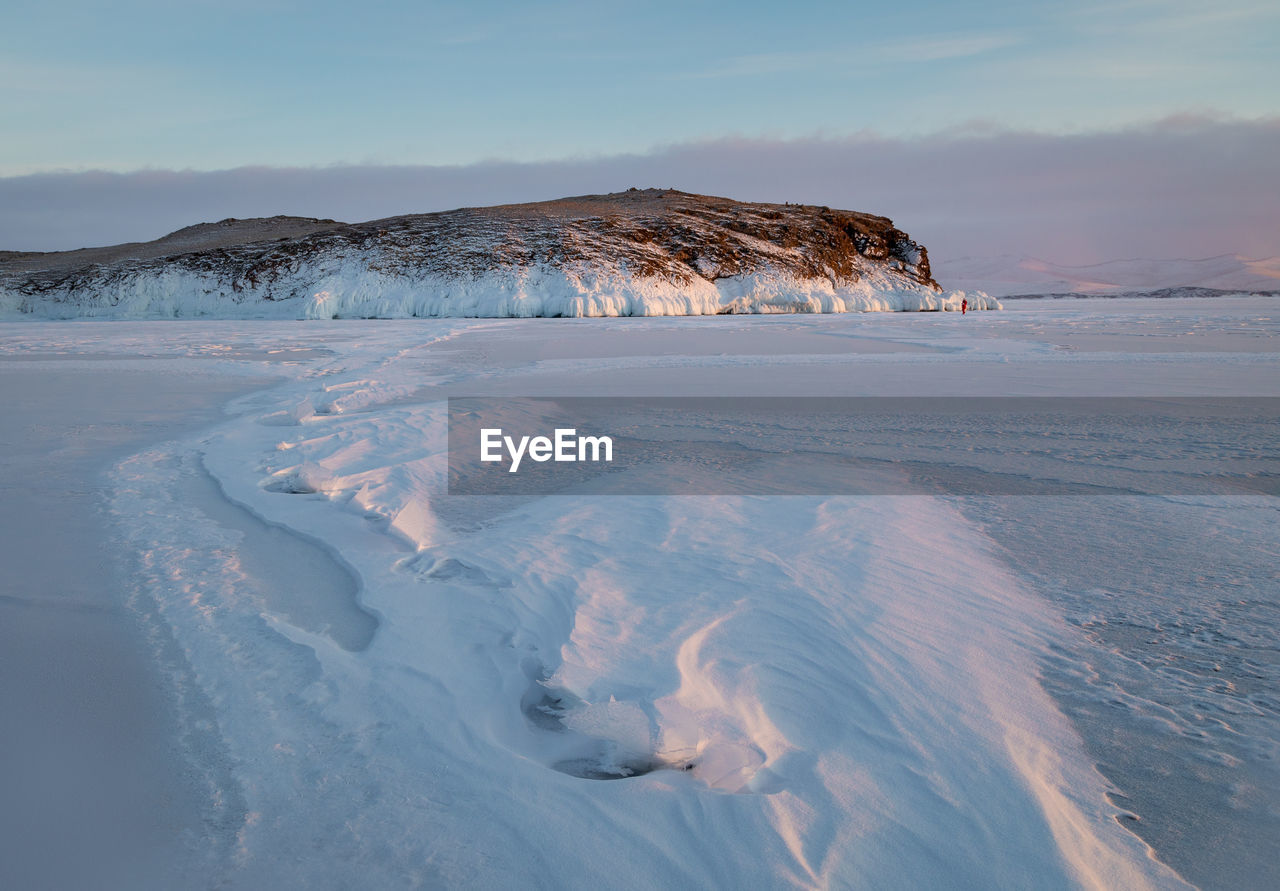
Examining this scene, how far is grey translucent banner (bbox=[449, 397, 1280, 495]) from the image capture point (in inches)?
196

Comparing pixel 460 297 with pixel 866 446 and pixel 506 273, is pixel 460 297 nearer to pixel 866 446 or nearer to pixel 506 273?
pixel 506 273

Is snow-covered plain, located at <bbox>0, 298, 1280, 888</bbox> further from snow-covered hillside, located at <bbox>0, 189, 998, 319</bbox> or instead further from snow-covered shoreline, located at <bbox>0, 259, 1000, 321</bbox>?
snow-covered hillside, located at <bbox>0, 189, 998, 319</bbox>

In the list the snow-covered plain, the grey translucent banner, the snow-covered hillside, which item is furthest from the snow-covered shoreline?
the snow-covered plain

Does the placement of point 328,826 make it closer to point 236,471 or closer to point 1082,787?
point 1082,787

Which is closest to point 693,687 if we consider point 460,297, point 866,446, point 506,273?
point 866,446

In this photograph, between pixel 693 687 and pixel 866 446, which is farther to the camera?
pixel 866 446

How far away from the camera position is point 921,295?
53.3 meters

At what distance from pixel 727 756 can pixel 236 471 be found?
4618mm

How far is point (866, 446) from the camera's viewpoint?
6125 mm

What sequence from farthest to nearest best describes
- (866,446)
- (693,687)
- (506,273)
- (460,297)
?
1. (506,273)
2. (460,297)
3. (866,446)
4. (693,687)

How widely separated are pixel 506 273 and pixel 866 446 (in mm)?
42227

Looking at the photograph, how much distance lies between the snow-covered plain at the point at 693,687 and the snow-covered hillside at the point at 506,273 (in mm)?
36660

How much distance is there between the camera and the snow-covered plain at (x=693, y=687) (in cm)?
179

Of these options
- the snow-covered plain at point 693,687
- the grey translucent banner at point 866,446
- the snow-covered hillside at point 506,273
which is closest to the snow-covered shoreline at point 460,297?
the snow-covered hillside at point 506,273
